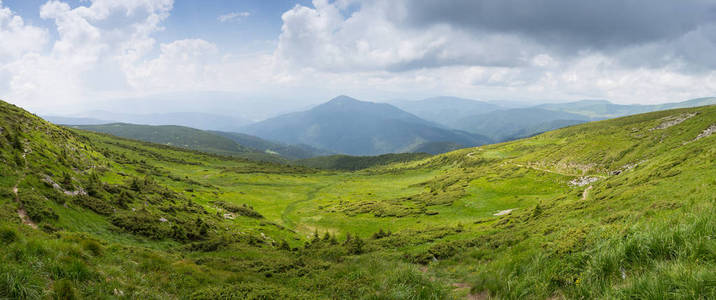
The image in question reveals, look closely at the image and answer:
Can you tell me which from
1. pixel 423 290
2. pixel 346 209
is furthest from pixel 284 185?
pixel 423 290

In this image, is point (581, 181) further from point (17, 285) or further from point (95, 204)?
point (95, 204)

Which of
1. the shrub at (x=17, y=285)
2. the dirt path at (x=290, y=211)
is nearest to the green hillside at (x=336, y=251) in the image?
the shrub at (x=17, y=285)

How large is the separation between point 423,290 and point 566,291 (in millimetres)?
4605

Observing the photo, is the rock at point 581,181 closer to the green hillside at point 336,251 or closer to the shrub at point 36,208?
the green hillside at point 336,251

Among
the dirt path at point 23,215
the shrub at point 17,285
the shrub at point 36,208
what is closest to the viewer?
the shrub at point 17,285

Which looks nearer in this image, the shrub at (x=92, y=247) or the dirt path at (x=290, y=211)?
the shrub at (x=92, y=247)

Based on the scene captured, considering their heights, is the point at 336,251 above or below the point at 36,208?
below

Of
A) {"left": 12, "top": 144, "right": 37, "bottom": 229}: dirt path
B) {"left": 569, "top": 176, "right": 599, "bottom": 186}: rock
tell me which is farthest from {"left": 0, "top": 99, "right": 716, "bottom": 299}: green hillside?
{"left": 569, "top": 176, "right": 599, "bottom": 186}: rock

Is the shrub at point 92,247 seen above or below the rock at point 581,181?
above

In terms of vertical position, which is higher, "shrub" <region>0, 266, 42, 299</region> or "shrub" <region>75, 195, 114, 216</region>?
"shrub" <region>0, 266, 42, 299</region>

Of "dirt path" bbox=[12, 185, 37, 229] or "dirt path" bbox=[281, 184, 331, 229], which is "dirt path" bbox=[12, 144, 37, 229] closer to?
"dirt path" bbox=[12, 185, 37, 229]

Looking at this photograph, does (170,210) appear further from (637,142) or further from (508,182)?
(637,142)

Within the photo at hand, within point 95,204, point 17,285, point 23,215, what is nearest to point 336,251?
point 17,285

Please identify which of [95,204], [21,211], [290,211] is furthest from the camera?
[290,211]
